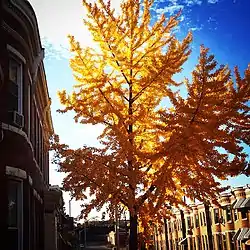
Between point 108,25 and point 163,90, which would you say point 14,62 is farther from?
point 163,90

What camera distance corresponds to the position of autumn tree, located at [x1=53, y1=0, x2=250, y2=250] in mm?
10922

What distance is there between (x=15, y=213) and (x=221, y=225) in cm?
3598

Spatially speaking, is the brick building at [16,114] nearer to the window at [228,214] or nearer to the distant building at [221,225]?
the distant building at [221,225]

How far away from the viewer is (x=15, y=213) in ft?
39.7

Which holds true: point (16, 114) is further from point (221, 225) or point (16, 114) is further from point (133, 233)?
point (221, 225)

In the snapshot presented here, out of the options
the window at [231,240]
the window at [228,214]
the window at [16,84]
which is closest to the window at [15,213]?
the window at [16,84]

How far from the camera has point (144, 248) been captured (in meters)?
15.3

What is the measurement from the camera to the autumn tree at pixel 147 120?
1092 centimetres

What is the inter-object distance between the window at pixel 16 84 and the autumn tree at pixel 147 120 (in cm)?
137

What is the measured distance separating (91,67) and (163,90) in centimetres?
226

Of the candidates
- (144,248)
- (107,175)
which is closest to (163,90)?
(107,175)

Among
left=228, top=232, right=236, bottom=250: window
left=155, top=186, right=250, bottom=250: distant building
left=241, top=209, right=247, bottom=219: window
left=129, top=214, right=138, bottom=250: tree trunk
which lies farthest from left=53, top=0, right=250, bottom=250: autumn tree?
left=228, top=232, right=236, bottom=250: window

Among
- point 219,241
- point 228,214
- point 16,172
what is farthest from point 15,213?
point 219,241

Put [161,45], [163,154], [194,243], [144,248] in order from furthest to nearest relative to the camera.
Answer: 1. [194,243]
2. [144,248]
3. [161,45]
4. [163,154]
